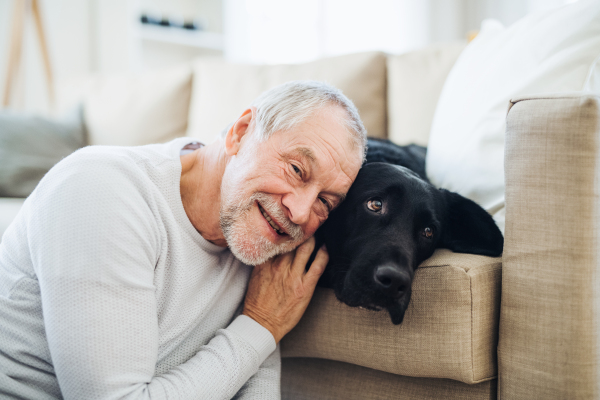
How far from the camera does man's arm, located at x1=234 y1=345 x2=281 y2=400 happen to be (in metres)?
1.03

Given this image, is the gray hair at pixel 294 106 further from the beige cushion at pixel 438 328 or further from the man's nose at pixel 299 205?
the beige cushion at pixel 438 328

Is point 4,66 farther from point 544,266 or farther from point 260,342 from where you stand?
point 544,266

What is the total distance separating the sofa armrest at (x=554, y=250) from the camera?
31.9 inches

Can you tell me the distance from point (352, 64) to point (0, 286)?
5.42ft

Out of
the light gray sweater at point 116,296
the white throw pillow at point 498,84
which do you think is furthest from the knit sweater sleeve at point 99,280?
the white throw pillow at point 498,84

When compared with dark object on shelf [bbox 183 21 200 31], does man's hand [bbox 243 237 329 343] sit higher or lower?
lower

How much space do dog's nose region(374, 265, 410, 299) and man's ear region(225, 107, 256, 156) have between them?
0.48 meters

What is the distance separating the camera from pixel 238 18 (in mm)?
4086

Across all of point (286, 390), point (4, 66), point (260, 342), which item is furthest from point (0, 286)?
point (4, 66)

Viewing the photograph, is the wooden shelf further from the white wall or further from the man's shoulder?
the man's shoulder

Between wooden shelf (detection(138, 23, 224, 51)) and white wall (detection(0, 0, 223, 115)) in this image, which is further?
wooden shelf (detection(138, 23, 224, 51))

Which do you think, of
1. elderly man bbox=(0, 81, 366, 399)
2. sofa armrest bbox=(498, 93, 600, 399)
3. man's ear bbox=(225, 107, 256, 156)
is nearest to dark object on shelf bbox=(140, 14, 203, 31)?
elderly man bbox=(0, 81, 366, 399)

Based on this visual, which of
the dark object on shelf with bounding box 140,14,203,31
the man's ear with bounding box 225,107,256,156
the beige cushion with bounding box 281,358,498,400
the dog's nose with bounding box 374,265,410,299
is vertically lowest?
the beige cushion with bounding box 281,358,498,400

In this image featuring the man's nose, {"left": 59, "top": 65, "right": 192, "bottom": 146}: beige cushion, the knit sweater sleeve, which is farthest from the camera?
{"left": 59, "top": 65, "right": 192, "bottom": 146}: beige cushion
